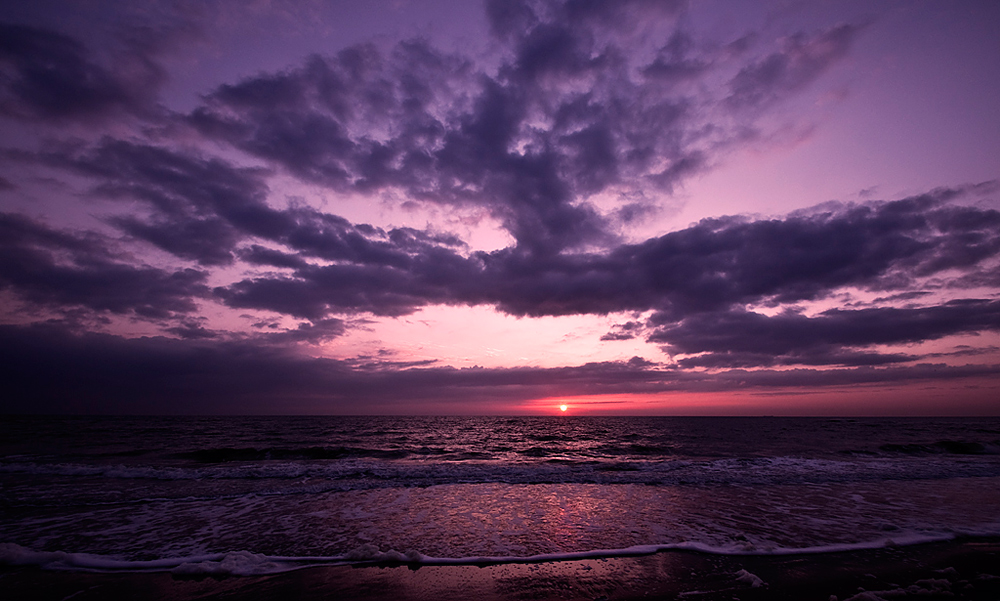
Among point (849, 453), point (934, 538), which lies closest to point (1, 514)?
point (934, 538)

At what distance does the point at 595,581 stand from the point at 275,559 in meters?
5.82

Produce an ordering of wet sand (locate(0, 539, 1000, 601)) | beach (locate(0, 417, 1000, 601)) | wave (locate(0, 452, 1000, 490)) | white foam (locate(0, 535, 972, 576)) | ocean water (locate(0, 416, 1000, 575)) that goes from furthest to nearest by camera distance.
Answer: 1. wave (locate(0, 452, 1000, 490))
2. ocean water (locate(0, 416, 1000, 575))
3. white foam (locate(0, 535, 972, 576))
4. beach (locate(0, 417, 1000, 601))
5. wet sand (locate(0, 539, 1000, 601))

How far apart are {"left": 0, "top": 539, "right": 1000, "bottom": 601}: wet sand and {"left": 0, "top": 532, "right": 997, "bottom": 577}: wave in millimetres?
182

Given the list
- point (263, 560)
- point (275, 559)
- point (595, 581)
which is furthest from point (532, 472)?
point (263, 560)

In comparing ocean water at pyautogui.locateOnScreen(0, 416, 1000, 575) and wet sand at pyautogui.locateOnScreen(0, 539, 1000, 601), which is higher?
wet sand at pyautogui.locateOnScreen(0, 539, 1000, 601)

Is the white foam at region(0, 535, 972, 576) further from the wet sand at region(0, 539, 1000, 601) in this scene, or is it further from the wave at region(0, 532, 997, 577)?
the wet sand at region(0, 539, 1000, 601)

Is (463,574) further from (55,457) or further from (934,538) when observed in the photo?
(55,457)

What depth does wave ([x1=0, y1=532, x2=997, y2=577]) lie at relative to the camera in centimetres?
706

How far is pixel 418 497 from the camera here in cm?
1268

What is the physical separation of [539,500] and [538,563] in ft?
17.1

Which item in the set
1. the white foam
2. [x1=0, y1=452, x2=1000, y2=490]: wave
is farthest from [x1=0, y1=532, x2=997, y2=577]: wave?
[x1=0, y1=452, x2=1000, y2=490]: wave

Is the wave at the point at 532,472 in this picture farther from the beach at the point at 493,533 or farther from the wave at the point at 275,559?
the wave at the point at 275,559

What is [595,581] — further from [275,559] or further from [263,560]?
[263,560]

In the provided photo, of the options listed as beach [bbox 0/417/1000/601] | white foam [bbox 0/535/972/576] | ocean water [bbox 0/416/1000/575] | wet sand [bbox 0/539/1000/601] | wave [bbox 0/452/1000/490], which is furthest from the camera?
wave [bbox 0/452/1000/490]
